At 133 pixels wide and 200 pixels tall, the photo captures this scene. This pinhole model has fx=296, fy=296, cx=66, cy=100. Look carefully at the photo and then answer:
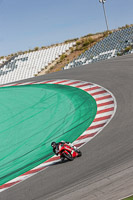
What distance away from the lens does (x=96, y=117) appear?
13.5 metres

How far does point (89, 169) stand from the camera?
28.1 ft

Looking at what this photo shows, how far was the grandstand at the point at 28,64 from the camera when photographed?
3509 centimetres

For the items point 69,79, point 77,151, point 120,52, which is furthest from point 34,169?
point 120,52

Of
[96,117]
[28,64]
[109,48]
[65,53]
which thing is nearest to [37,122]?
[96,117]

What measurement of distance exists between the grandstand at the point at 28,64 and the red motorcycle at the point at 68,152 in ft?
83.8

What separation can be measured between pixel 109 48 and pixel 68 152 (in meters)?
22.6

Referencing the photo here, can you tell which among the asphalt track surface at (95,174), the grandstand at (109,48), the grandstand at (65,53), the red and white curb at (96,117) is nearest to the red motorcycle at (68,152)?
the asphalt track surface at (95,174)

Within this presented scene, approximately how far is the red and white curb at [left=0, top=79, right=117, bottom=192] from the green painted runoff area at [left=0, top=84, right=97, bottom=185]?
12.7 inches

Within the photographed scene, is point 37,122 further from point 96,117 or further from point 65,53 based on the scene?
point 65,53

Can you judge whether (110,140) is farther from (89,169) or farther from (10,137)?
(10,137)

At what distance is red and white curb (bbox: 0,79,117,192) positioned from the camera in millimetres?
9961

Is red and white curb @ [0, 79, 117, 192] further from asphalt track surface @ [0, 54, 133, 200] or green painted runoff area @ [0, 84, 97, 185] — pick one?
asphalt track surface @ [0, 54, 133, 200]

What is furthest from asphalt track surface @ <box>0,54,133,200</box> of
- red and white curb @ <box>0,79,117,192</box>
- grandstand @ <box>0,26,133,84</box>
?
grandstand @ <box>0,26,133,84</box>

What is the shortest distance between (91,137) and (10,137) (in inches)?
199
